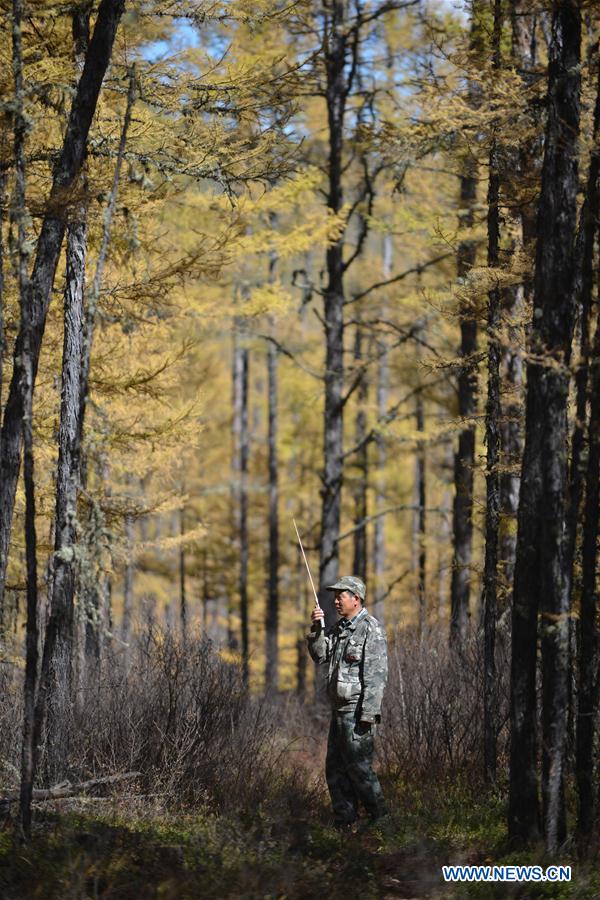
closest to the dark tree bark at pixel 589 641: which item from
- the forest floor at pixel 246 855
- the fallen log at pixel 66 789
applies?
the forest floor at pixel 246 855

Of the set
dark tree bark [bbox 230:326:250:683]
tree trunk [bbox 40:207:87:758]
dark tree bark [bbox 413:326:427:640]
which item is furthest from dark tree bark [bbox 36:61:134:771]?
dark tree bark [bbox 230:326:250:683]

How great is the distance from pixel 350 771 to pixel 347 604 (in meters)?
1.18

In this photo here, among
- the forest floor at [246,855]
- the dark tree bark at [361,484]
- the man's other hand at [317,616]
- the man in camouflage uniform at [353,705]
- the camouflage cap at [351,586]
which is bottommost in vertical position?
the forest floor at [246,855]

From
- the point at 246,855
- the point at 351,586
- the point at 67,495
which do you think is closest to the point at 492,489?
the point at 351,586

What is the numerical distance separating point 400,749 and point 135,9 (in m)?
6.58

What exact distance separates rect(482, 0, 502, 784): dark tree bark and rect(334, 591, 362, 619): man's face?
131cm

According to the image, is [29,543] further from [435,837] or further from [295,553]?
[295,553]

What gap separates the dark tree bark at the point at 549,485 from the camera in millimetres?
5801

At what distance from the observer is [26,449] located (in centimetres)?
600

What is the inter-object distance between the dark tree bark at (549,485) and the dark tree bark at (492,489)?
5.65 ft

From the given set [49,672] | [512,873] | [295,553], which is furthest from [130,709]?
[295,553]

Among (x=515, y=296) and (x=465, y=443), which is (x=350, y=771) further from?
(x=465, y=443)

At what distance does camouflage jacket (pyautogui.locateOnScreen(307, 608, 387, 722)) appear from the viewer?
7.07 m

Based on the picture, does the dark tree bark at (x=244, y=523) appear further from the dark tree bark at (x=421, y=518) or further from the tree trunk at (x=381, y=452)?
the dark tree bark at (x=421, y=518)
